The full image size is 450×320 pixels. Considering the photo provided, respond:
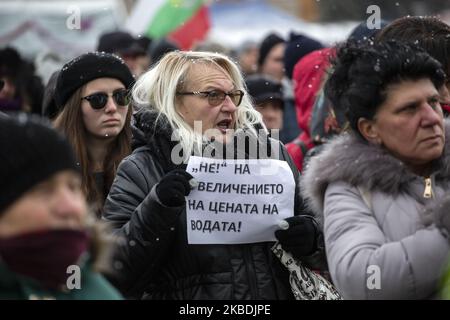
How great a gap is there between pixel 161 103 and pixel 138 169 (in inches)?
15.3

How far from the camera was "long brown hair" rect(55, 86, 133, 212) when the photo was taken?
19.3 feet

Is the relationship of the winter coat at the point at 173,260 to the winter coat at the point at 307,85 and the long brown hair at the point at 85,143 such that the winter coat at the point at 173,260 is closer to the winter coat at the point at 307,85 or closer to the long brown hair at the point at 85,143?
the long brown hair at the point at 85,143

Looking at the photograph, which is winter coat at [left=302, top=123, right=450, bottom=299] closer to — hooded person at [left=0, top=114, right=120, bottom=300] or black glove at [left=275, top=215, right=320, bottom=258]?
black glove at [left=275, top=215, right=320, bottom=258]

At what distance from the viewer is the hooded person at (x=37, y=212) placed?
313cm

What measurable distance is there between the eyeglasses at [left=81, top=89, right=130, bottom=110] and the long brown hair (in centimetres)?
7

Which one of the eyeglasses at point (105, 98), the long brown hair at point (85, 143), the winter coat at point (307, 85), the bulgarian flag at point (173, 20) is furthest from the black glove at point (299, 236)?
the bulgarian flag at point (173, 20)

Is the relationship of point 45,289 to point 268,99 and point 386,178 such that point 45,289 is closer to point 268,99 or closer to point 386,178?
point 386,178

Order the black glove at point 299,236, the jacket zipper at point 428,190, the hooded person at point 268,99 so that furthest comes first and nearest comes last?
the hooded person at point 268,99
the black glove at point 299,236
the jacket zipper at point 428,190

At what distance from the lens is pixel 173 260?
4.64 meters

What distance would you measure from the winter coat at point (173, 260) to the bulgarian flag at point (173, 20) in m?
8.79

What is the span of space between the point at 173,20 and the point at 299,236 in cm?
969

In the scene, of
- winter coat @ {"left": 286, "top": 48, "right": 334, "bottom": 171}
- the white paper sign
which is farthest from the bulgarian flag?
the white paper sign

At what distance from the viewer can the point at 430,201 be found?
12.6ft
